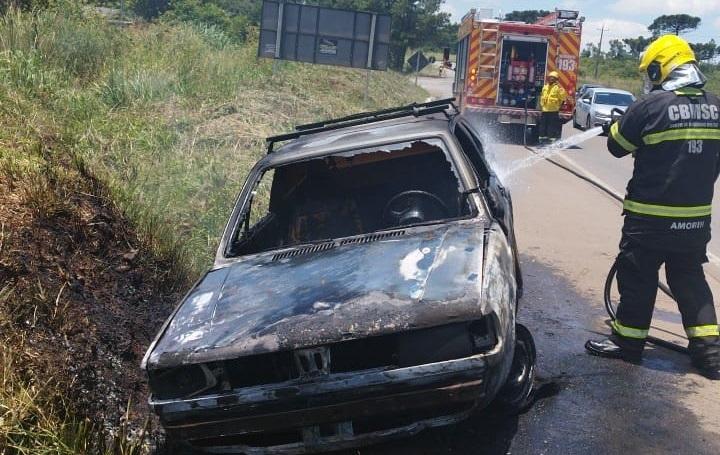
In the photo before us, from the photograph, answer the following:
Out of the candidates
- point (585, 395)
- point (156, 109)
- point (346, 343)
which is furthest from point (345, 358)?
point (156, 109)

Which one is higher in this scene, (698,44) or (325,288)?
(698,44)

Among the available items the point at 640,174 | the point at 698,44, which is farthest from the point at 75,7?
the point at 698,44

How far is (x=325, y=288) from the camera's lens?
365 cm

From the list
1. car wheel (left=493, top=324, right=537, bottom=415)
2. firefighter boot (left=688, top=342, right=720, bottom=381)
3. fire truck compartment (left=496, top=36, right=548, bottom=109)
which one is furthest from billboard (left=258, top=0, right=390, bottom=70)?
car wheel (left=493, top=324, right=537, bottom=415)

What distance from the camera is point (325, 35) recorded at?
17.2m

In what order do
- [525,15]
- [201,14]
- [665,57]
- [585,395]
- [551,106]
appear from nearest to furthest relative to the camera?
[585,395] < [665,57] < [551,106] < [201,14] < [525,15]

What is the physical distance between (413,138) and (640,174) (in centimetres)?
145

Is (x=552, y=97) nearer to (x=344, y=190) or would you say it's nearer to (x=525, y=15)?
(x=344, y=190)

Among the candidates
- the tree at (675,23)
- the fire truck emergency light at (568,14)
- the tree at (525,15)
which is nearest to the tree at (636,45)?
the tree at (675,23)

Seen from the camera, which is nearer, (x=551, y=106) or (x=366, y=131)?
(x=366, y=131)

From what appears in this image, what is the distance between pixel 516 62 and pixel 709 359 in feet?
50.2

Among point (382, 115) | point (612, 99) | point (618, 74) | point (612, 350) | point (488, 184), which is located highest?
point (618, 74)

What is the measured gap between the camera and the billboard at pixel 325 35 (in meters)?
17.1

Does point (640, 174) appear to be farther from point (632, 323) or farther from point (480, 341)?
point (480, 341)
